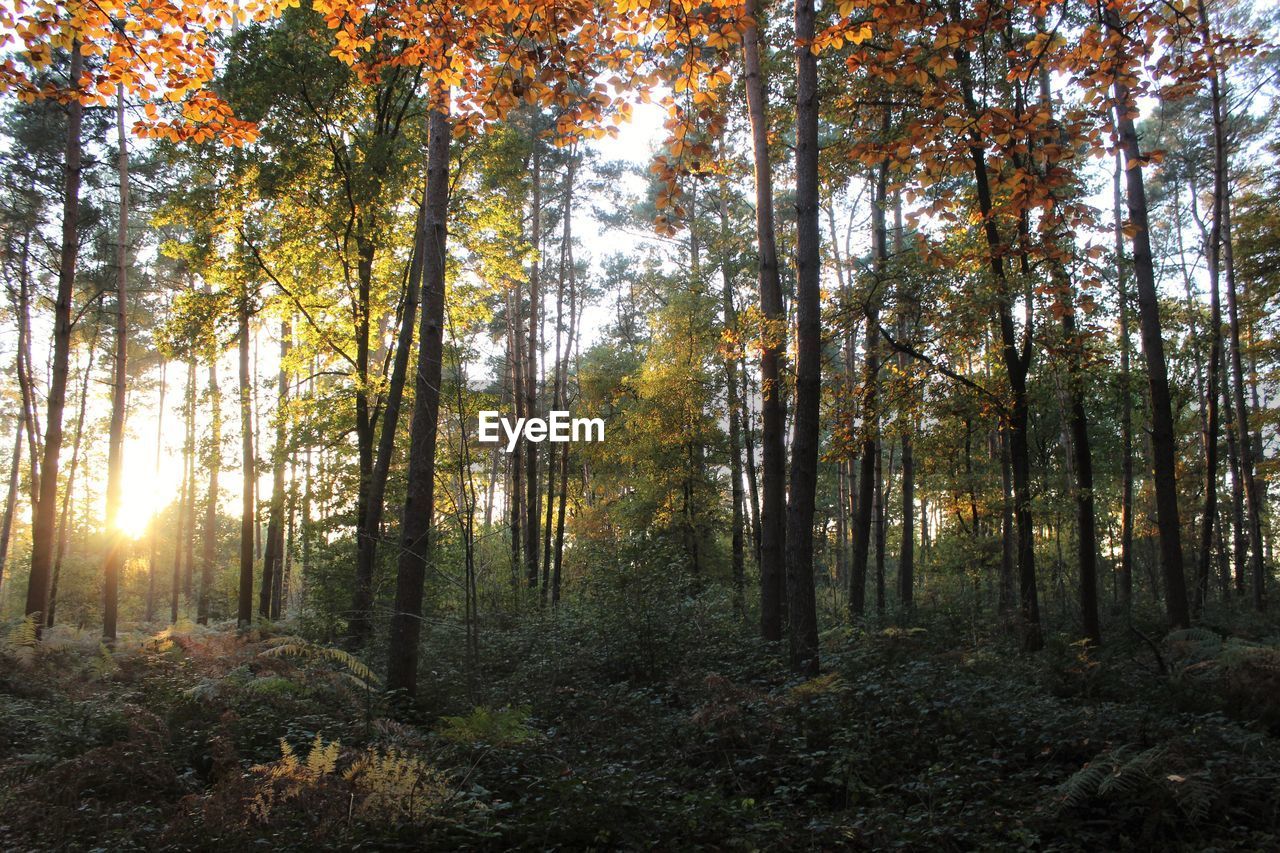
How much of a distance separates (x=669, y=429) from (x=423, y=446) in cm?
1325

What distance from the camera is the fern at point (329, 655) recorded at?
8.23m

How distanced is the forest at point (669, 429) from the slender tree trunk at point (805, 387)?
0.07 m

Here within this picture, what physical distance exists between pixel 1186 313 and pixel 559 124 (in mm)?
21979

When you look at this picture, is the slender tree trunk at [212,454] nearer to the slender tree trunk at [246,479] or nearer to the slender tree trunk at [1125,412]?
the slender tree trunk at [246,479]

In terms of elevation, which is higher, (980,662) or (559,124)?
(559,124)

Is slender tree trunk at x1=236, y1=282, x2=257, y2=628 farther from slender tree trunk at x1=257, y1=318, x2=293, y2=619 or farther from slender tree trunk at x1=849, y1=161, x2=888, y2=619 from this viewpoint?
slender tree trunk at x1=849, y1=161, x2=888, y2=619

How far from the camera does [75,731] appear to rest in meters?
6.56

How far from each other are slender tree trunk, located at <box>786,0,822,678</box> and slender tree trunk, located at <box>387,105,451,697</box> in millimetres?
4117

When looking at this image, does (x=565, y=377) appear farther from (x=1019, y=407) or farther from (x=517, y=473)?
(x=1019, y=407)

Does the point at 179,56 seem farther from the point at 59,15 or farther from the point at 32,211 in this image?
the point at 32,211

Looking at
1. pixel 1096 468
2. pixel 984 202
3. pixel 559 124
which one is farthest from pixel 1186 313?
pixel 559 124

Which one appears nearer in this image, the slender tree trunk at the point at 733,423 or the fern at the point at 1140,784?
the fern at the point at 1140,784

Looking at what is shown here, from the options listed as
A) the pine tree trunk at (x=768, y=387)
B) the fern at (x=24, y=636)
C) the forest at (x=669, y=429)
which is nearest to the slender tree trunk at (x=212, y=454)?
the forest at (x=669, y=429)

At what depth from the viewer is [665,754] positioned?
240 inches
